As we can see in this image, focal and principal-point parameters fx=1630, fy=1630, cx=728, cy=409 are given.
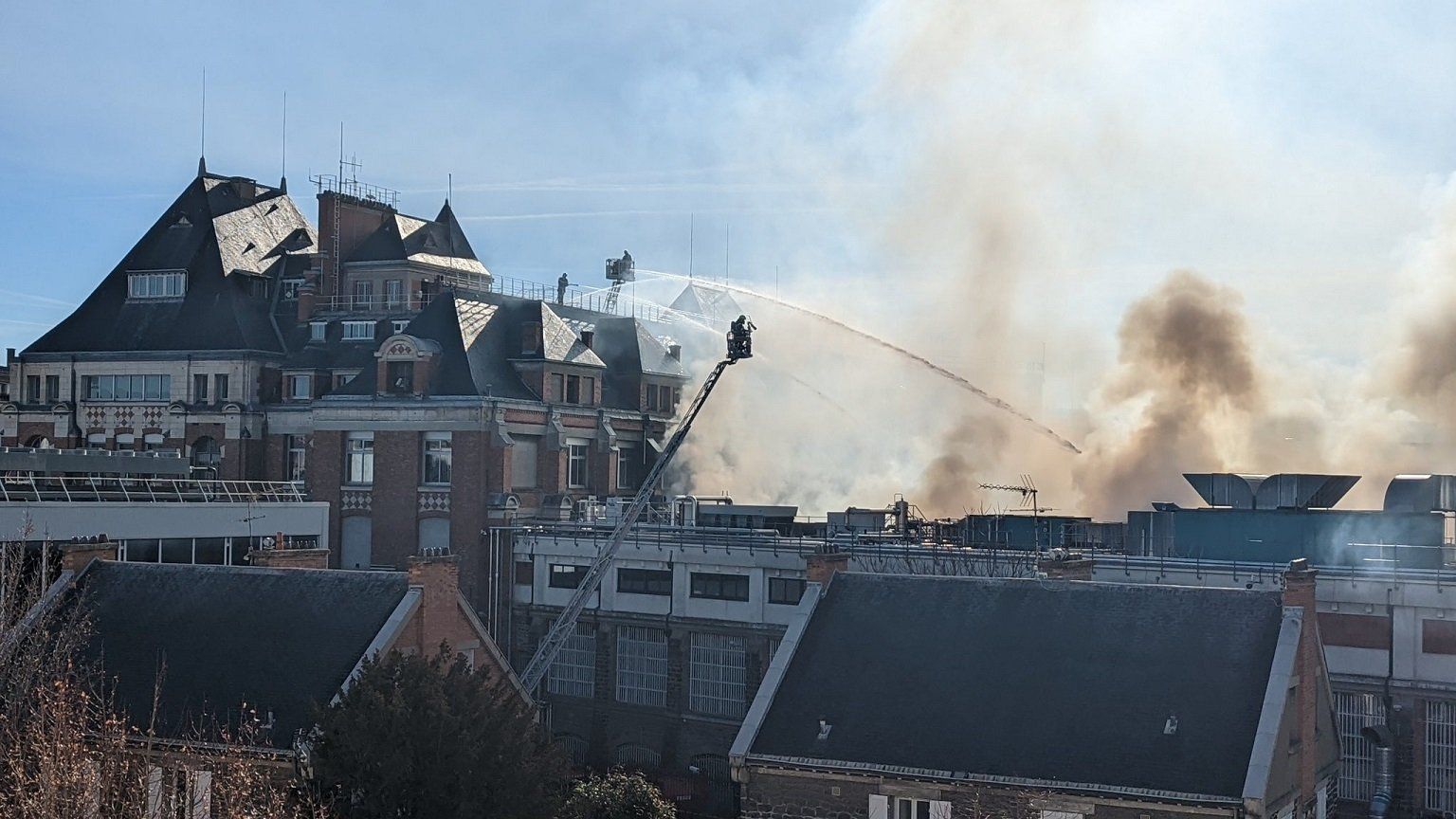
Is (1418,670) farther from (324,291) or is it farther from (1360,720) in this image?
(324,291)

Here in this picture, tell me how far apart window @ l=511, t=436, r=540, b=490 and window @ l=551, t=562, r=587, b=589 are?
754 cm

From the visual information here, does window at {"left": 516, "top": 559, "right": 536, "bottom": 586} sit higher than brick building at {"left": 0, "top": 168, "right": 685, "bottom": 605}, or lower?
lower

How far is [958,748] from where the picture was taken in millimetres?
32250

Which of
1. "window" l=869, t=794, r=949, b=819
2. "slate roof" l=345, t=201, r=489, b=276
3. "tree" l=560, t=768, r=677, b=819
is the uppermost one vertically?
"slate roof" l=345, t=201, r=489, b=276

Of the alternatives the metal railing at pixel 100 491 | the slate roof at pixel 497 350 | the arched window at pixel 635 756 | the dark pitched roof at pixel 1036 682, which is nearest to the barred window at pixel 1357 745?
the dark pitched roof at pixel 1036 682

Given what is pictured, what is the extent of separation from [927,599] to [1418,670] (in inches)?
566

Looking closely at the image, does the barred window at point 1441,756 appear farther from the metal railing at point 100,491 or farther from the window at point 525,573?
the metal railing at point 100,491

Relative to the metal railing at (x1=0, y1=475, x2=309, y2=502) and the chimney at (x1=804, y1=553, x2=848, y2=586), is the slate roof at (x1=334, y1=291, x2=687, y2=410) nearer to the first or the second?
the metal railing at (x1=0, y1=475, x2=309, y2=502)

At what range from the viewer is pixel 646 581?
57.2 m

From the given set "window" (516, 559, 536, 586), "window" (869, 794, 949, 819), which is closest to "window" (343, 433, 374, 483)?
"window" (516, 559, 536, 586)

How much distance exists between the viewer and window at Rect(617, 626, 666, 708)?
2216 inches

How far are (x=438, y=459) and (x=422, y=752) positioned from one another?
3824 centimetres

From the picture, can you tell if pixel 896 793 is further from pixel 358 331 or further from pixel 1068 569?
pixel 358 331

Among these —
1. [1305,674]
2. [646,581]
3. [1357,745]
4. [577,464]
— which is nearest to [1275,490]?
[1357,745]
